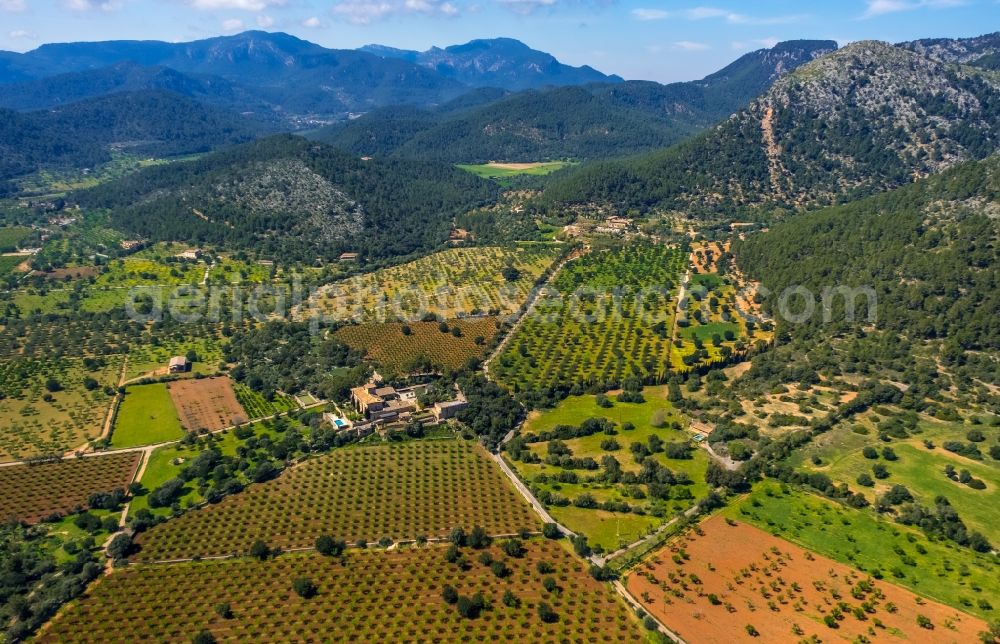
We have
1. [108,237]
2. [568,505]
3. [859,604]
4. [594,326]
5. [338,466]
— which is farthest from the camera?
[108,237]

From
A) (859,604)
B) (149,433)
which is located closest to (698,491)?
(859,604)

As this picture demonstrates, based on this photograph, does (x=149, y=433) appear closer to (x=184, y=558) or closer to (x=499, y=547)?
(x=184, y=558)

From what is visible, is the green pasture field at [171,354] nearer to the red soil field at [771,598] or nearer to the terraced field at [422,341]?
the terraced field at [422,341]

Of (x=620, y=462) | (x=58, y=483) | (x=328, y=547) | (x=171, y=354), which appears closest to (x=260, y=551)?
(x=328, y=547)

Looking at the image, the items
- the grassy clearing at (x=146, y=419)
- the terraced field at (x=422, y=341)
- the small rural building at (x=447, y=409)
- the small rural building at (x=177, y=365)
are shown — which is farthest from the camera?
the terraced field at (x=422, y=341)

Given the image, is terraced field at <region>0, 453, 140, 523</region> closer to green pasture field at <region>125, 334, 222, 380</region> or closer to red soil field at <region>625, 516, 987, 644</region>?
green pasture field at <region>125, 334, 222, 380</region>

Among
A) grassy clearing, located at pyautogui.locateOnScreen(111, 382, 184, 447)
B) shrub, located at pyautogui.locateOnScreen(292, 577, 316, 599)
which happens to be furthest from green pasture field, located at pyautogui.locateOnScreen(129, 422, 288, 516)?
shrub, located at pyautogui.locateOnScreen(292, 577, 316, 599)

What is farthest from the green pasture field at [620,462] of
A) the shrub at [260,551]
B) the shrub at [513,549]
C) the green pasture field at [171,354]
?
the green pasture field at [171,354]
